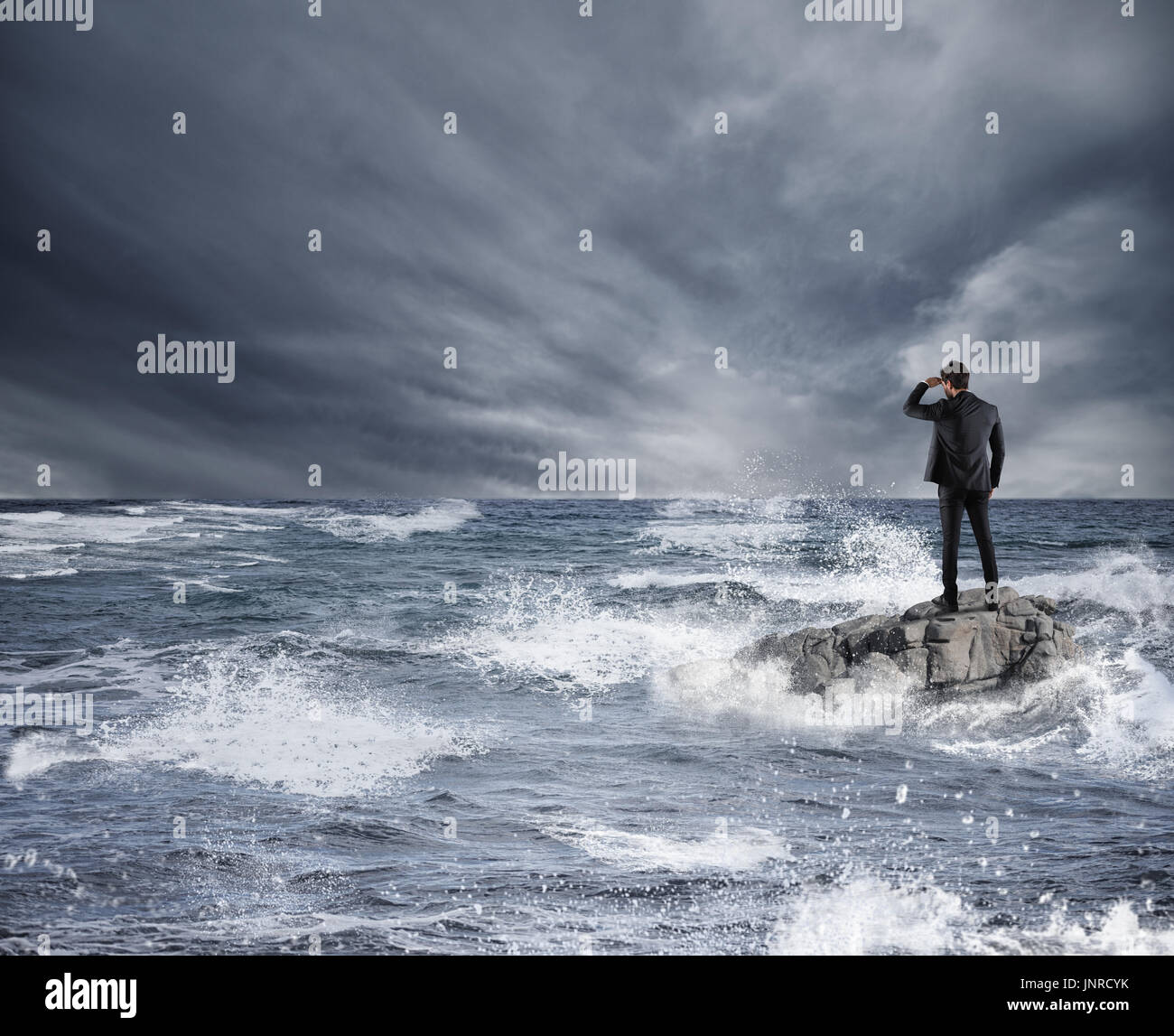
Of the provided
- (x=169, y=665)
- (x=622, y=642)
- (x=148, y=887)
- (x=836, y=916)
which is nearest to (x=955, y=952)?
(x=836, y=916)

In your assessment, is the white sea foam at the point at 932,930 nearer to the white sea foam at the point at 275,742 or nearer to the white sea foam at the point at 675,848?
the white sea foam at the point at 675,848

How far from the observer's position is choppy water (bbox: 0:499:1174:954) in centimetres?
537

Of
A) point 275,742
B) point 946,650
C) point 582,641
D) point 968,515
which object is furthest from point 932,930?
point 582,641

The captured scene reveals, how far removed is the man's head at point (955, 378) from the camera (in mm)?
7758

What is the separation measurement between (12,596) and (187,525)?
15848mm

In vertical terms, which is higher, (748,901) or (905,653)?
(905,653)

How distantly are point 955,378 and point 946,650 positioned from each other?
218 inches

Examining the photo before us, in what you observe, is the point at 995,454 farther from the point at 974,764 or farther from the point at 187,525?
the point at 187,525

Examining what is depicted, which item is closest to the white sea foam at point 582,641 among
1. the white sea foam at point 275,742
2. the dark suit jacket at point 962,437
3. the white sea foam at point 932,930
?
the white sea foam at point 275,742

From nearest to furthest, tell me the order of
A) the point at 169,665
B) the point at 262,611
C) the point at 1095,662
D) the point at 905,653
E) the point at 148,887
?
the point at 148,887 < the point at 905,653 < the point at 1095,662 < the point at 169,665 < the point at 262,611

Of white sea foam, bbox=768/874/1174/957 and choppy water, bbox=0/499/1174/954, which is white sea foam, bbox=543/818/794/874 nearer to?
choppy water, bbox=0/499/1174/954

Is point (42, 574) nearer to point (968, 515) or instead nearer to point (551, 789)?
point (551, 789)

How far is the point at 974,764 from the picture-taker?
29.4 ft

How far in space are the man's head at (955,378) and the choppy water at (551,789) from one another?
3.80 metres
